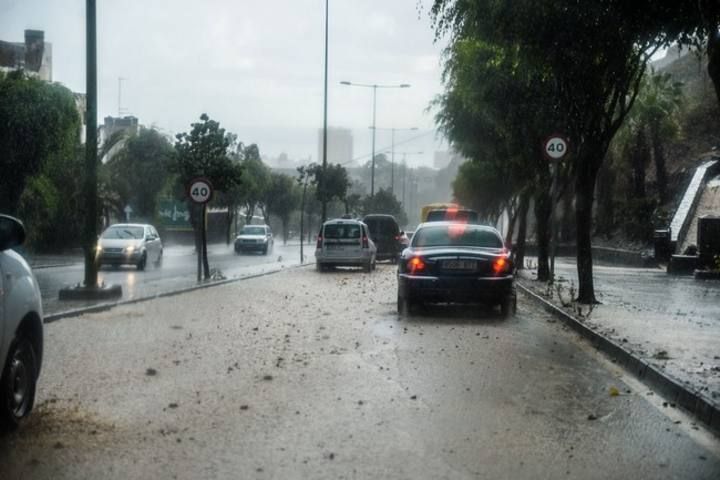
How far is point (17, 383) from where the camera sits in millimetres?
6668

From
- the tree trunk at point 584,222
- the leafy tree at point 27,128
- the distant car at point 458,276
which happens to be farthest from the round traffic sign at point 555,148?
the leafy tree at point 27,128

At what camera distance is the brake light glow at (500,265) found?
15.2 m

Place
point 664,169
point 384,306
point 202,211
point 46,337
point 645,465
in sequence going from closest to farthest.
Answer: point 645,465
point 46,337
point 384,306
point 202,211
point 664,169

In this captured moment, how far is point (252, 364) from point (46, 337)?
356 cm

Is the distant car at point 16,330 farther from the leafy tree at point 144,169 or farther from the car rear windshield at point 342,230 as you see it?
the leafy tree at point 144,169

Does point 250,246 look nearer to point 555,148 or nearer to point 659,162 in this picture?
point 659,162

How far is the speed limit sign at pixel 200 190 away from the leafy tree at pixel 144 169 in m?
42.0

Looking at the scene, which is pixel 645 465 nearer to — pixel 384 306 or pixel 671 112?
pixel 384 306

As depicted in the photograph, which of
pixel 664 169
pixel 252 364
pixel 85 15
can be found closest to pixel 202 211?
pixel 85 15

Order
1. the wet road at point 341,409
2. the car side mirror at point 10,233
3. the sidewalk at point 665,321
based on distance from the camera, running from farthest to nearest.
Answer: the sidewalk at point 665,321, the car side mirror at point 10,233, the wet road at point 341,409

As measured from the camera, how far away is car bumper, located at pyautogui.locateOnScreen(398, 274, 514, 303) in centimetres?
1509

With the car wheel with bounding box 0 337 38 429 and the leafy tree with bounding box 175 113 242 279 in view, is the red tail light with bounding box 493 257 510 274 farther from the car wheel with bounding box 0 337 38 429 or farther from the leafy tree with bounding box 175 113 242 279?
the leafy tree with bounding box 175 113 242 279

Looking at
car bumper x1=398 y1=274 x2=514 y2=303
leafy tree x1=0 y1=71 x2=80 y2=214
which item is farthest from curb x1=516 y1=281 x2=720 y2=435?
leafy tree x1=0 y1=71 x2=80 y2=214

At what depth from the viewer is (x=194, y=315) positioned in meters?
15.5
